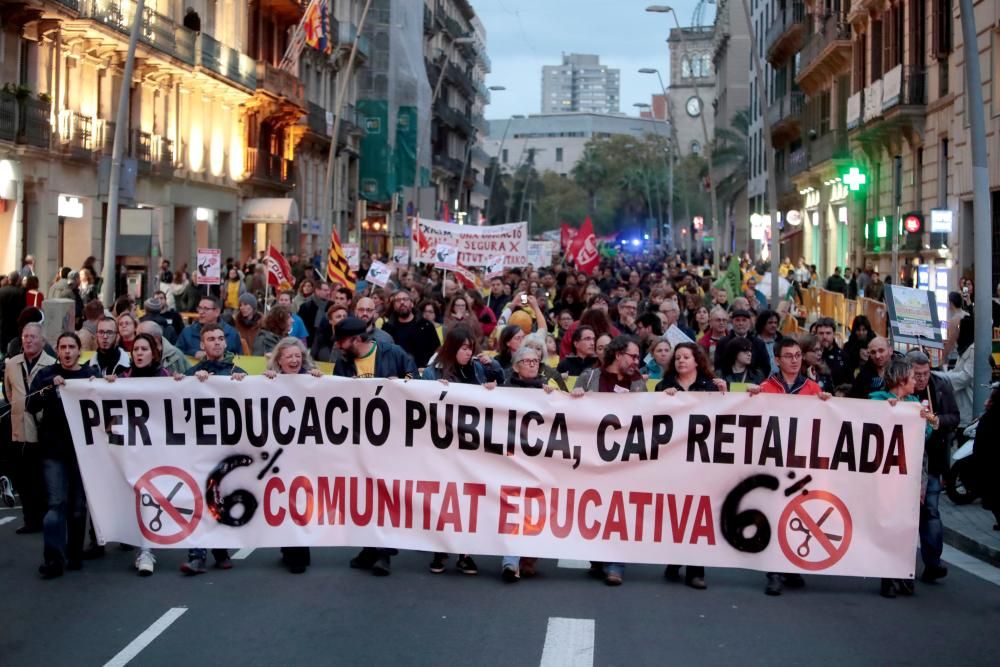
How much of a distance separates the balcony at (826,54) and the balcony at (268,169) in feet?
59.2

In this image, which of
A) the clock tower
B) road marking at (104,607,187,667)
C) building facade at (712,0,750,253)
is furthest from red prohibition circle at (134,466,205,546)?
the clock tower

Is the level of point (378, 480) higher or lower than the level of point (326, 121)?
lower

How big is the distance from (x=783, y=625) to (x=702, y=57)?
187 m

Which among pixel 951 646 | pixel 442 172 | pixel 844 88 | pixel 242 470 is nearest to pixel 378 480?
pixel 242 470

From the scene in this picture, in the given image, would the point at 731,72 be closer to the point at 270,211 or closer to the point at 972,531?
the point at 270,211

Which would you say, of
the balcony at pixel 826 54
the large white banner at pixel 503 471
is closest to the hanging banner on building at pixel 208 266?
the large white banner at pixel 503 471

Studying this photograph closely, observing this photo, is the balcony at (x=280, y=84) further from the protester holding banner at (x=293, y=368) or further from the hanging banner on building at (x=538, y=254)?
the protester holding banner at (x=293, y=368)

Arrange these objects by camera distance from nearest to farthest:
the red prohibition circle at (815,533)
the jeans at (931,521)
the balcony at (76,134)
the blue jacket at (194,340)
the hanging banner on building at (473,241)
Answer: the red prohibition circle at (815,533)
the jeans at (931,521)
the blue jacket at (194,340)
the hanging banner on building at (473,241)
the balcony at (76,134)

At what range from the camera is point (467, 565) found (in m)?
9.95

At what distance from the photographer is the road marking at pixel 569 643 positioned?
766 centimetres

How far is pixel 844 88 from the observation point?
148ft

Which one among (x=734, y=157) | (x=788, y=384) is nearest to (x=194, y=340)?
(x=788, y=384)

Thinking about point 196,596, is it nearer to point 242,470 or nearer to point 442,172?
point 242,470

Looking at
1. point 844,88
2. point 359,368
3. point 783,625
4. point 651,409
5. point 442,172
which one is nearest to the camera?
point 783,625
